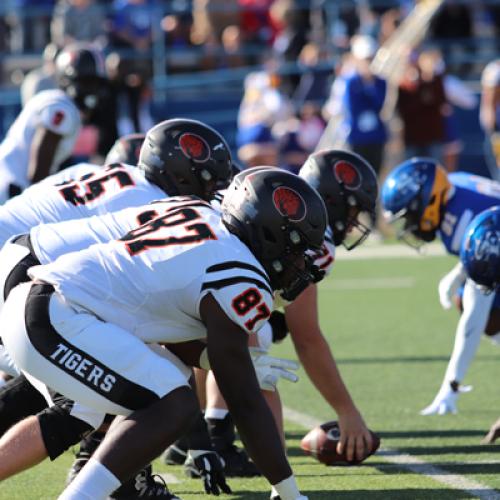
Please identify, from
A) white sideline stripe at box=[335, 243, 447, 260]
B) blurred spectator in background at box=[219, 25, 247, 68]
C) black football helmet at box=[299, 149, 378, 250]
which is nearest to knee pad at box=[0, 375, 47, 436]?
black football helmet at box=[299, 149, 378, 250]

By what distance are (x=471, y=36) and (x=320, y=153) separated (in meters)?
12.5

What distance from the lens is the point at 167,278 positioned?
3.63 m

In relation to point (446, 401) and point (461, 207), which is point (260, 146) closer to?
point (461, 207)

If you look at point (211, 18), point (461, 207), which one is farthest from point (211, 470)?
point (211, 18)

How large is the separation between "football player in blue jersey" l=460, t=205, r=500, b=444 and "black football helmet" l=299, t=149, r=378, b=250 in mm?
602

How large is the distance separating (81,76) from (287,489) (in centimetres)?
394

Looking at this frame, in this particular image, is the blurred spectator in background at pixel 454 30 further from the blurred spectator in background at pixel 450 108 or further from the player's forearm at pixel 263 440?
the player's forearm at pixel 263 440

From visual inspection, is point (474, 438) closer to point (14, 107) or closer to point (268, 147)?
point (268, 147)

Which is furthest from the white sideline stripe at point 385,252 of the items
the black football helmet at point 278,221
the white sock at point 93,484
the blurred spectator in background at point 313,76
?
the white sock at point 93,484

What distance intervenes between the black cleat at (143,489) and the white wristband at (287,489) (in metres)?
0.78

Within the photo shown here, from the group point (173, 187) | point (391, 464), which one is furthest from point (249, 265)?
point (391, 464)

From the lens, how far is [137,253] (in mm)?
3697

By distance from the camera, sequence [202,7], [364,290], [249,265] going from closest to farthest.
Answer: [249,265] → [364,290] → [202,7]

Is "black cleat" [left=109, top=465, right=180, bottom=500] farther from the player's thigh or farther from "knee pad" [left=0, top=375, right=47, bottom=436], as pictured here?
the player's thigh
